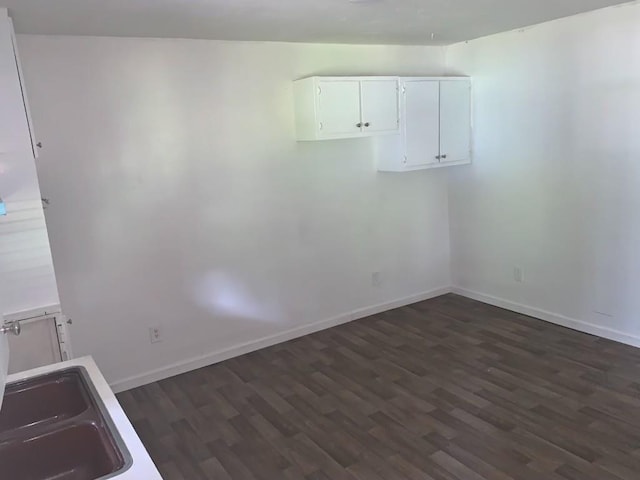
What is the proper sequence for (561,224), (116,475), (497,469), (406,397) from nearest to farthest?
(116,475)
(497,469)
(406,397)
(561,224)

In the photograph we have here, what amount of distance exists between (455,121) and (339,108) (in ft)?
3.92

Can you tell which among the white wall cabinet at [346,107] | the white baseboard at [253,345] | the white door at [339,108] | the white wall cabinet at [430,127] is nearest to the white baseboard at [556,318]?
the white baseboard at [253,345]

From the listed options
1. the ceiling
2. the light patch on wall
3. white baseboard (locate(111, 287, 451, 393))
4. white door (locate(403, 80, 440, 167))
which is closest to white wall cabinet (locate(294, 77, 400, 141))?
white door (locate(403, 80, 440, 167))

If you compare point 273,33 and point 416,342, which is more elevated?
point 273,33

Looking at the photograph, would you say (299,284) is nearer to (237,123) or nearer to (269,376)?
(269,376)

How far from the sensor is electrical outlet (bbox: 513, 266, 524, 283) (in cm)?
449

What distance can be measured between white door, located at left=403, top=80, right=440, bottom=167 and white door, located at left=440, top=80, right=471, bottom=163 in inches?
2.5

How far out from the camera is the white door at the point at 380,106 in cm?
410

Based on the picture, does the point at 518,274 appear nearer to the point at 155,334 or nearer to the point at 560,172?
the point at 560,172

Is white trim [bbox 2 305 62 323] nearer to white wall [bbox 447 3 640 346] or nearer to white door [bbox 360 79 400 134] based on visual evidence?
white door [bbox 360 79 400 134]

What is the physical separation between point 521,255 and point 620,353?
1.09 metres

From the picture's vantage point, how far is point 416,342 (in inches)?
162

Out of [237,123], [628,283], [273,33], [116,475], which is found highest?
[273,33]

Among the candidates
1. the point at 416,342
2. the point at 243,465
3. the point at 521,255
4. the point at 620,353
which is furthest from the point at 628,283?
the point at 243,465
